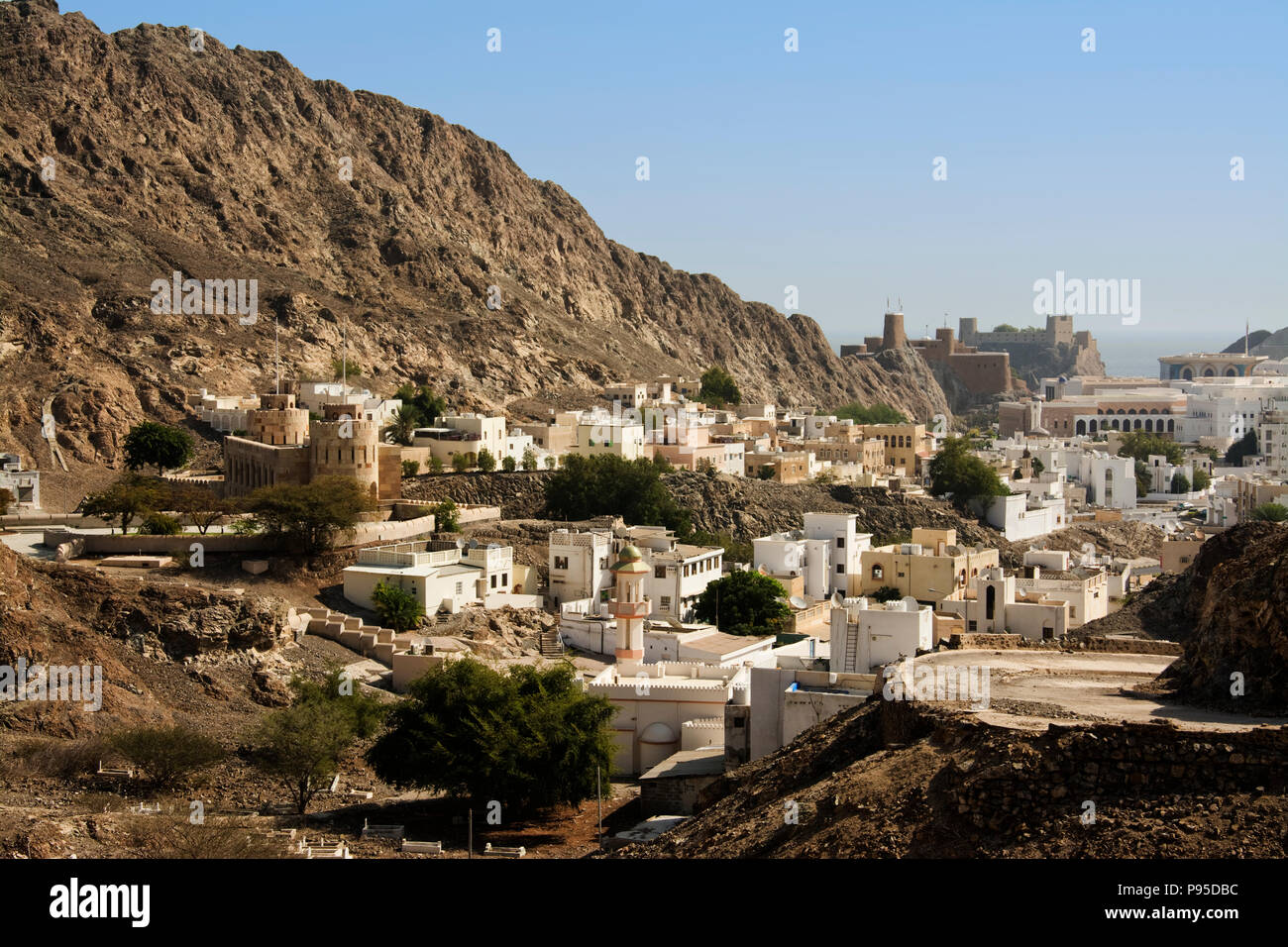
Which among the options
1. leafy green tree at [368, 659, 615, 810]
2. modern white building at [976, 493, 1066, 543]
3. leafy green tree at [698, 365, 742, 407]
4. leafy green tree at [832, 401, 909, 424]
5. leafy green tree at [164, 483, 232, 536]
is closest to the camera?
leafy green tree at [368, 659, 615, 810]

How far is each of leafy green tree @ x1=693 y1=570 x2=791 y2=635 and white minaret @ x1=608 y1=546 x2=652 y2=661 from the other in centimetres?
840

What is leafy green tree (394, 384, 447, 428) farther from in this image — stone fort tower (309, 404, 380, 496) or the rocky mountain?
stone fort tower (309, 404, 380, 496)

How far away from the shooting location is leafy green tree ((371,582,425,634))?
36.2 metres

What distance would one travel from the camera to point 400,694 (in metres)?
31.8

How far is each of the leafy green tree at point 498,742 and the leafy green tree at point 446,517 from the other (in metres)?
18.0

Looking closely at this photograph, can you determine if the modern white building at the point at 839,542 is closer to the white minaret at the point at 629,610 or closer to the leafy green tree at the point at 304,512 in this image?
the leafy green tree at the point at 304,512

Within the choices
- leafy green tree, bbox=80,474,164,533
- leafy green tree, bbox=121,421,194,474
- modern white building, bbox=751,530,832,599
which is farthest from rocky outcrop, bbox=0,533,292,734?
leafy green tree, bbox=121,421,194,474

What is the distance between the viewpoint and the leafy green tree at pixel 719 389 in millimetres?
90950

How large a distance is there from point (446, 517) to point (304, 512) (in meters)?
7.37

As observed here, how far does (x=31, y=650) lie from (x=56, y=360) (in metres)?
35.5

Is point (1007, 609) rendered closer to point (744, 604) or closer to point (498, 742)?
point (744, 604)

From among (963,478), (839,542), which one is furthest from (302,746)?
(963,478)

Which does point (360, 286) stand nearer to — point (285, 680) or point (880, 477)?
point (880, 477)

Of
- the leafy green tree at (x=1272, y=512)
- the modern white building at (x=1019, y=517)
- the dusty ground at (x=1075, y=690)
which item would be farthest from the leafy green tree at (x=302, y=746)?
the modern white building at (x=1019, y=517)
